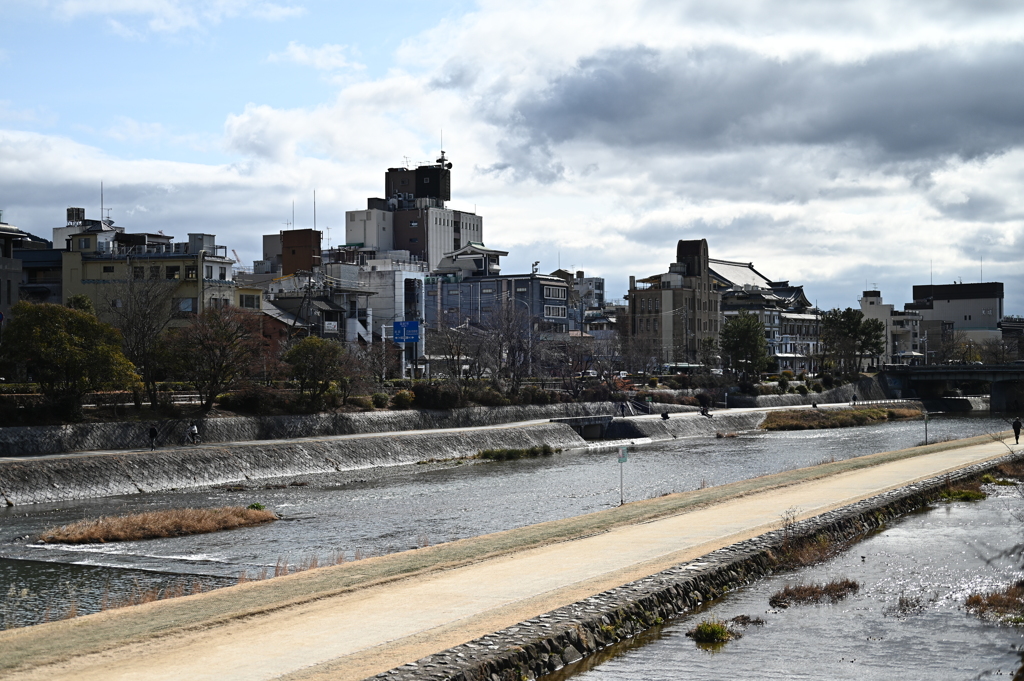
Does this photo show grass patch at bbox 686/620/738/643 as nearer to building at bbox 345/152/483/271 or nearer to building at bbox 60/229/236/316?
building at bbox 60/229/236/316

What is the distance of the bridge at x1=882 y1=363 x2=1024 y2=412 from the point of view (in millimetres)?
125875

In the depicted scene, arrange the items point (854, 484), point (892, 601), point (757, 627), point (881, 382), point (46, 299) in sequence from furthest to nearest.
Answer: point (881, 382), point (46, 299), point (854, 484), point (892, 601), point (757, 627)

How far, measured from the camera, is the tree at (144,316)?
6100 cm

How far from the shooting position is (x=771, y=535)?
26969 mm

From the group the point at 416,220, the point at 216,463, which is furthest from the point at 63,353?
the point at 416,220

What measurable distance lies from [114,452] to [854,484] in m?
33.6

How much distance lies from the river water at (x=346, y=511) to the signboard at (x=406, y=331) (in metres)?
24.4

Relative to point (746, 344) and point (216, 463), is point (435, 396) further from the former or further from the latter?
point (746, 344)

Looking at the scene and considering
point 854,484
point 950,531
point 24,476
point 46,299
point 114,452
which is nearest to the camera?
point 950,531

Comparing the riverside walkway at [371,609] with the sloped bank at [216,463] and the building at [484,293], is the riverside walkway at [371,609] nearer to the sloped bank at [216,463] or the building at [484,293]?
the sloped bank at [216,463]

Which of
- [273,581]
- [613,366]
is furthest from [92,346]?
[613,366]

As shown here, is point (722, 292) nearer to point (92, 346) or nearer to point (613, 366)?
point (613, 366)

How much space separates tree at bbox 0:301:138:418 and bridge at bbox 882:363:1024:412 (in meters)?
105

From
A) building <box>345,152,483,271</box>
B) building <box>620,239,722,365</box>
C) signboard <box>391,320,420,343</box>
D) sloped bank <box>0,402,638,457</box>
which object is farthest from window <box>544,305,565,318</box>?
sloped bank <box>0,402,638,457</box>
